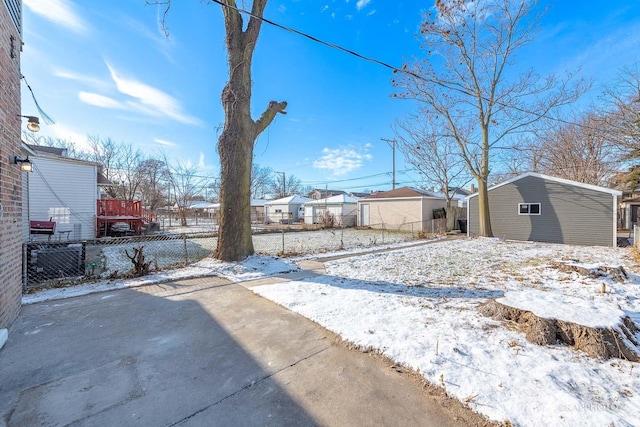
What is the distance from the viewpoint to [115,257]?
8945 mm

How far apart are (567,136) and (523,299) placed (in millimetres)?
24649

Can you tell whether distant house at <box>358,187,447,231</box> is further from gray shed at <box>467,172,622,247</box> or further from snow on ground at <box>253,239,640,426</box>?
snow on ground at <box>253,239,640,426</box>

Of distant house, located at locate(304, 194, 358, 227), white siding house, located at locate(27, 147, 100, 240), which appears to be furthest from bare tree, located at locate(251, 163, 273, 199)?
white siding house, located at locate(27, 147, 100, 240)

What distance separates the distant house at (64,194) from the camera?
11.5 metres

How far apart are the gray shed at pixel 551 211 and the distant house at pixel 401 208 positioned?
462cm

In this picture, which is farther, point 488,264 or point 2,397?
point 488,264

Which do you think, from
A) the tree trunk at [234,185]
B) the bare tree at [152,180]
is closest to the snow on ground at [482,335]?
the tree trunk at [234,185]

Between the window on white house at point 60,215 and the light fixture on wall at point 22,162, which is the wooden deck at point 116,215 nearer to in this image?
the window on white house at point 60,215

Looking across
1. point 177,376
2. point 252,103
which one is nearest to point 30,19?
point 252,103

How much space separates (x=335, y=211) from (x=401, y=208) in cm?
658

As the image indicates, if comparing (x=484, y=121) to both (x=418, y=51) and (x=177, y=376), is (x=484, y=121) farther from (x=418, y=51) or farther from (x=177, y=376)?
(x=177, y=376)

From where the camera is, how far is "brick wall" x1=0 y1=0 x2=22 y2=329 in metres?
3.16

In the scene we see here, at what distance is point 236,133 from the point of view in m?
6.77

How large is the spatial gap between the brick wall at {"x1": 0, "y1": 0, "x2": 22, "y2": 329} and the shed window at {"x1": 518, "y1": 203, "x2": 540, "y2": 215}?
58.4 ft
